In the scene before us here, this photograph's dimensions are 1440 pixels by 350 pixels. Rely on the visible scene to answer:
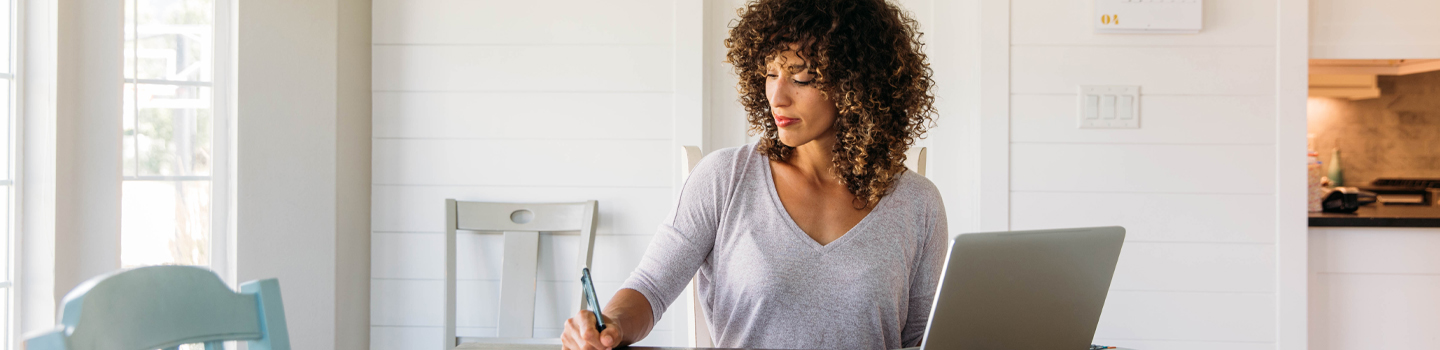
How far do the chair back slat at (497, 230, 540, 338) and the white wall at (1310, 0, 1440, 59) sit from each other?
2233 mm

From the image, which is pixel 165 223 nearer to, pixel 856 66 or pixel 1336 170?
pixel 856 66

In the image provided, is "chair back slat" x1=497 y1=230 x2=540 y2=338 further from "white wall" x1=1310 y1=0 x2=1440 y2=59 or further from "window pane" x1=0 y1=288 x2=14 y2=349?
"white wall" x1=1310 y1=0 x2=1440 y2=59

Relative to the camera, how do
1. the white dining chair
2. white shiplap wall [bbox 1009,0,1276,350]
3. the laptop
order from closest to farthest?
the laptop
the white dining chair
white shiplap wall [bbox 1009,0,1276,350]

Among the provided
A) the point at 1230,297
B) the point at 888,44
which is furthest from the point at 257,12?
the point at 1230,297

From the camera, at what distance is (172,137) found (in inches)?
78.4

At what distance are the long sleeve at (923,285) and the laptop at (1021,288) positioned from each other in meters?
0.38

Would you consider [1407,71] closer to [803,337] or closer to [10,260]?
[803,337]

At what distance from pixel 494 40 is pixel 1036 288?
6.29 feet

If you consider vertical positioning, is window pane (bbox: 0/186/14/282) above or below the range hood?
below

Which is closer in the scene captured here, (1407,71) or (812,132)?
(812,132)

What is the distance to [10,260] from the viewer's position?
1.62 m

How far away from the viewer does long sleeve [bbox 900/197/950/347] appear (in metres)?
1.28

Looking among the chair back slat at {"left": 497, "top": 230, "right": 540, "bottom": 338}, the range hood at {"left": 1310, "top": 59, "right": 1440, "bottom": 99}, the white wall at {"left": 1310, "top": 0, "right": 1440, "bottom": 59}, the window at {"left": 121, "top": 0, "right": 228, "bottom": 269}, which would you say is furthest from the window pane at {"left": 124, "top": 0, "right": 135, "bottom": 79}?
the range hood at {"left": 1310, "top": 59, "right": 1440, "bottom": 99}

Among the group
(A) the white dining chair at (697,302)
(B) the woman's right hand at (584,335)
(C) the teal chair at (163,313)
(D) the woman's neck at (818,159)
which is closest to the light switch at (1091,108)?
(A) the white dining chair at (697,302)
